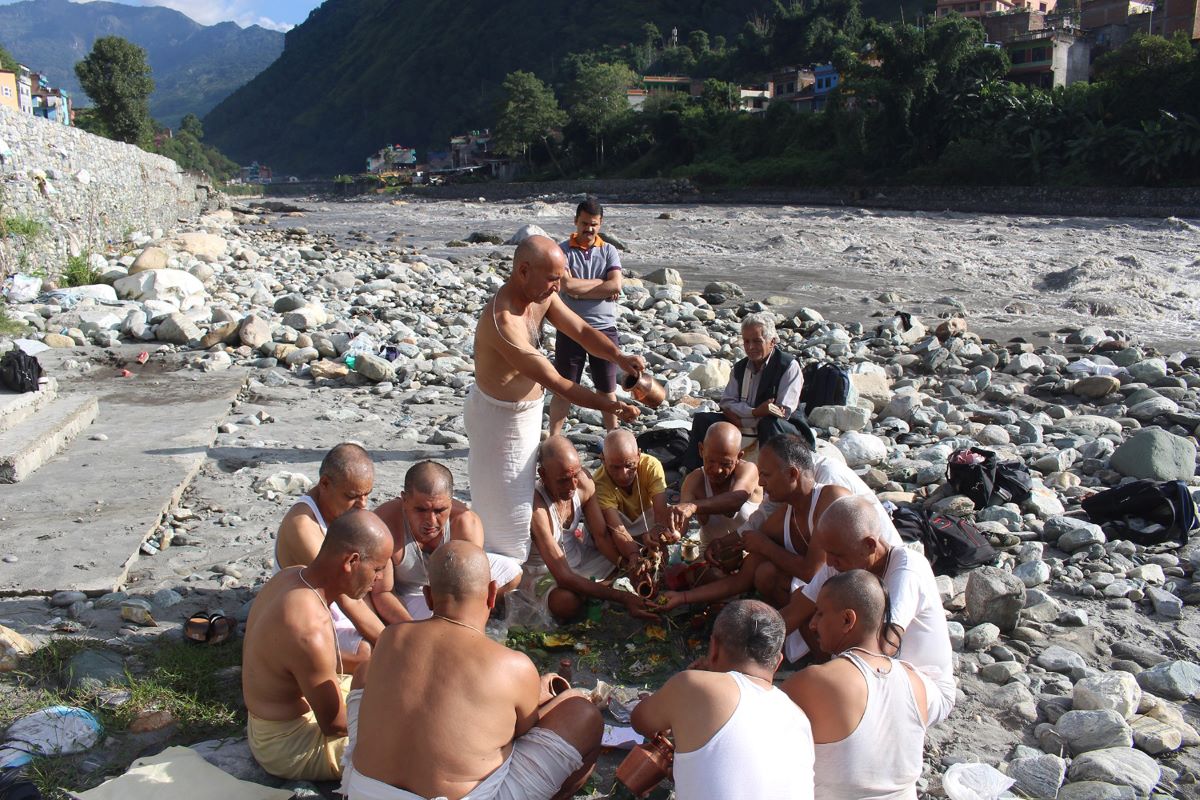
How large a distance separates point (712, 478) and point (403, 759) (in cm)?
258

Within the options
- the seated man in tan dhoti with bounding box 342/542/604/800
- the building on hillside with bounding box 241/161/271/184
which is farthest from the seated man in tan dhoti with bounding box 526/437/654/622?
the building on hillside with bounding box 241/161/271/184

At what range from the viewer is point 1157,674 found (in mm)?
3885

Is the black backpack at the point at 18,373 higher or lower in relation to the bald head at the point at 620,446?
higher

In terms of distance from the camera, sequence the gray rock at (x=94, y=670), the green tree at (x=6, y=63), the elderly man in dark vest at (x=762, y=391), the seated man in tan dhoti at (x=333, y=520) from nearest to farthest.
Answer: the seated man in tan dhoti at (x=333, y=520) → the gray rock at (x=94, y=670) → the elderly man in dark vest at (x=762, y=391) → the green tree at (x=6, y=63)

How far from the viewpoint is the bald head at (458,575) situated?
2.68 m

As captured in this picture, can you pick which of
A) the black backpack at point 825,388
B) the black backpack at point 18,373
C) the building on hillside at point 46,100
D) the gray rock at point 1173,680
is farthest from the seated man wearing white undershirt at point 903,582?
the building on hillside at point 46,100

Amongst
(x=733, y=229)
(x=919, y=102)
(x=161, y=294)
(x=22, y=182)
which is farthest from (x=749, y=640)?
→ (x=919, y=102)

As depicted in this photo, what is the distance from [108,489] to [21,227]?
7281 mm

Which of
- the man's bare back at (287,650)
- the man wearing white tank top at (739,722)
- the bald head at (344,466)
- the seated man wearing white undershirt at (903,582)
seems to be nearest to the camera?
the man wearing white tank top at (739,722)

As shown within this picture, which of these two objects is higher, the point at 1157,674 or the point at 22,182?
the point at 22,182

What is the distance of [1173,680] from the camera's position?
3.83 metres

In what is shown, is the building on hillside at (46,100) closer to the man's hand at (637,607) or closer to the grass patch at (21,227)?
the grass patch at (21,227)

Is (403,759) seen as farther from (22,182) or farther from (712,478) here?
(22,182)

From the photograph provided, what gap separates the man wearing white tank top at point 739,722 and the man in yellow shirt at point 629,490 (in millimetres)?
1954
